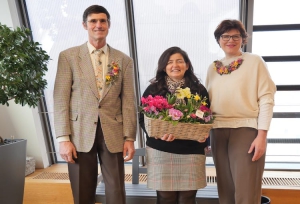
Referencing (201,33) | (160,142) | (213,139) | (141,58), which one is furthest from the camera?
(141,58)

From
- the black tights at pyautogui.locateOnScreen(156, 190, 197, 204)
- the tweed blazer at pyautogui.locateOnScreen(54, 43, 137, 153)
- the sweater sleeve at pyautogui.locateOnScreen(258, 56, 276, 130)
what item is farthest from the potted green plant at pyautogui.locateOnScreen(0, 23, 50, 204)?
the sweater sleeve at pyautogui.locateOnScreen(258, 56, 276, 130)

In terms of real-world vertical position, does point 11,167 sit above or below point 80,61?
below

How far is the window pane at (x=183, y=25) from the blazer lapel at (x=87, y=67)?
156 centimetres

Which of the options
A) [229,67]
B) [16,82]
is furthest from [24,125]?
[229,67]

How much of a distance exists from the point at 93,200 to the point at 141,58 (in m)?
1.99

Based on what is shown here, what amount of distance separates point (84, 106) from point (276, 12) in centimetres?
258

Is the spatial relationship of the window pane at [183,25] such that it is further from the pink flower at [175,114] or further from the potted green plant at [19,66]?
the pink flower at [175,114]

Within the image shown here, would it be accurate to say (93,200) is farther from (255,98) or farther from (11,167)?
(255,98)

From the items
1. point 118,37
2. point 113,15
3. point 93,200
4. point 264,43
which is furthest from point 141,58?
point 93,200

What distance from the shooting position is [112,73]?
177 cm

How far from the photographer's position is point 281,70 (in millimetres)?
3256

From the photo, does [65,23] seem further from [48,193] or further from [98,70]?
[48,193]

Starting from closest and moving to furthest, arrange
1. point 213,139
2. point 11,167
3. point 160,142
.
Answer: point 160,142, point 213,139, point 11,167

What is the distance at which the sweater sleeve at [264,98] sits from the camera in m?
1.66
